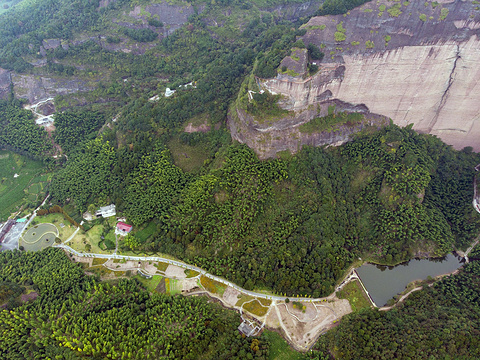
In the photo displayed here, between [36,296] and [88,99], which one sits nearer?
[36,296]

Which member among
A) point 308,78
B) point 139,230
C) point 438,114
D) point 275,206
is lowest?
point 139,230

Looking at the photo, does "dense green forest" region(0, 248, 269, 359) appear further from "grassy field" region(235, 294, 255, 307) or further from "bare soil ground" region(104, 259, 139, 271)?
"bare soil ground" region(104, 259, 139, 271)

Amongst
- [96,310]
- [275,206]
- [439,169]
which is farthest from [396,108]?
[96,310]

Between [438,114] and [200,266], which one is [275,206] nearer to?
[200,266]

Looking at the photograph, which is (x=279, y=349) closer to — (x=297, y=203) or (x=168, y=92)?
(x=297, y=203)

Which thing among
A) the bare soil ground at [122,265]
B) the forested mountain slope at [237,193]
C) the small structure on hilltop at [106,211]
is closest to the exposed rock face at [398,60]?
the forested mountain slope at [237,193]

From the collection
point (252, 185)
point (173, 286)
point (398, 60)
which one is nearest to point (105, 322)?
point (173, 286)
